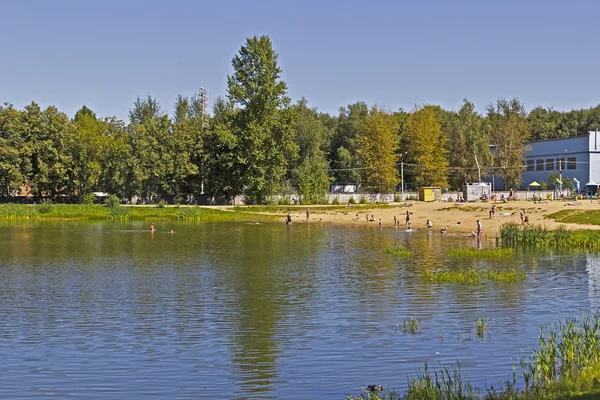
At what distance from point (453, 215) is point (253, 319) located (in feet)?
219

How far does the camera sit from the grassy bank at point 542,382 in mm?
15008

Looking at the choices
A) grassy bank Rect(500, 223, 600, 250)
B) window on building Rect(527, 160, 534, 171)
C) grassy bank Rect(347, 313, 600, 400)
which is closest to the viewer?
grassy bank Rect(347, 313, 600, 400)

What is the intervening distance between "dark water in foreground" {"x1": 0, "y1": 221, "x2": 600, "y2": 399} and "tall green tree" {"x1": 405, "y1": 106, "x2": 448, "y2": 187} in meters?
87.0

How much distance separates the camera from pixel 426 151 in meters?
138

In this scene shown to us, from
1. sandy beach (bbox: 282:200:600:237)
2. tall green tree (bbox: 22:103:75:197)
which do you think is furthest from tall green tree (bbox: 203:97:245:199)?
tall green tree (bbox: 22:103:75:197)

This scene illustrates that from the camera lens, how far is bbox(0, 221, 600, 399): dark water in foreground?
1930cm

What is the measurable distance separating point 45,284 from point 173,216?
2536 inches

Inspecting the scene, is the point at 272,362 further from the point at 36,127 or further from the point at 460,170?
the point at 460,170

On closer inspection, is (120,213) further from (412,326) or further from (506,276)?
Answer: (412,326)

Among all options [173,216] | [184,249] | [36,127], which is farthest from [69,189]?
[184,249]

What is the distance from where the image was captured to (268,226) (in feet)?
284

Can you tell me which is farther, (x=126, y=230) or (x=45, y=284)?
(x=126, y=230)

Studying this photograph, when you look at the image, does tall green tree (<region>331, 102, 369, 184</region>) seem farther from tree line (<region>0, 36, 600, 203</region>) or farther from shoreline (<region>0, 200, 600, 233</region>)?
shoreline (<region>0, 200, 600, 233</region>)

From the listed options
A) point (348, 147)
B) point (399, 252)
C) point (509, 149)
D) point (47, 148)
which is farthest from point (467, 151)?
point (399, 252)
